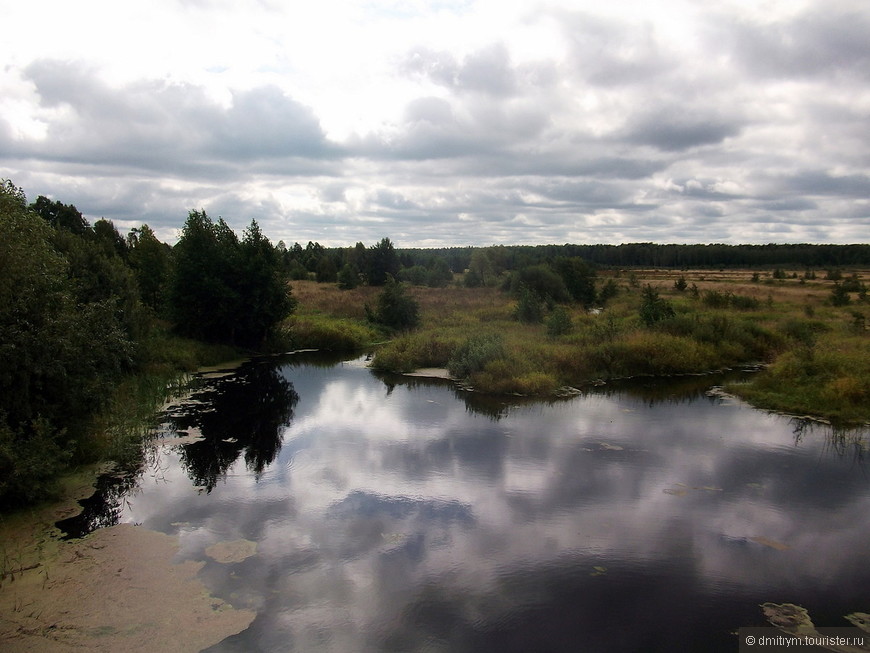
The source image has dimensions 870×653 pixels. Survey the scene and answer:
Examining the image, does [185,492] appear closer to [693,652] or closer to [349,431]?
[349,431]

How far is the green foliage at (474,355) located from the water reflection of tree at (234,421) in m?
5.50

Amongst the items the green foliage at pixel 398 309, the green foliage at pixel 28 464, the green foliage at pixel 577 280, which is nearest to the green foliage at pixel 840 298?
the green foliage at pixel 577 280

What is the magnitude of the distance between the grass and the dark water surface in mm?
1789

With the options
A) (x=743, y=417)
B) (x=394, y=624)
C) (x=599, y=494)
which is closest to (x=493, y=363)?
(x=743, y=417)

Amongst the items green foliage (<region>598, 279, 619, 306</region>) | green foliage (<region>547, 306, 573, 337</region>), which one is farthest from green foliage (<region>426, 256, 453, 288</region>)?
green foliage (<region>547, 306, 573, 337</region>)

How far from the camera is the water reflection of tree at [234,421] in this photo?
12422 millimetres

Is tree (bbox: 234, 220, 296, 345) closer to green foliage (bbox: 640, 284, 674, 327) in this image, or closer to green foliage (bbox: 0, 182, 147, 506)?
green foliage (bbox: 0, 182, 147, 506)

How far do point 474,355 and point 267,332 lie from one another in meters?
10.8

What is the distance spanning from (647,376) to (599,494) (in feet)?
37.0

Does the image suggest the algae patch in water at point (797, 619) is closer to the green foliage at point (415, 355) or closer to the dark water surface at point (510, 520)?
the dark water surface at point (510, 520)

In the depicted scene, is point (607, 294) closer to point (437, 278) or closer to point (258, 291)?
point (437, 278)

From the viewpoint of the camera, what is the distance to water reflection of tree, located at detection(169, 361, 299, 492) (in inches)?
489

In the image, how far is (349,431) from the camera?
586 inches

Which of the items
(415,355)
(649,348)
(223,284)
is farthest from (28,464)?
(649,348)
